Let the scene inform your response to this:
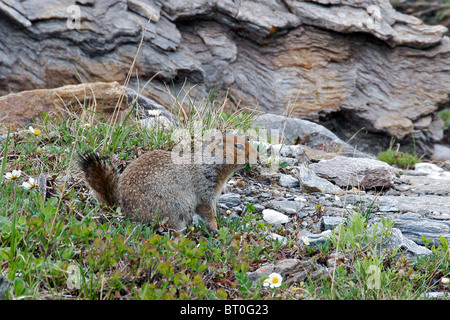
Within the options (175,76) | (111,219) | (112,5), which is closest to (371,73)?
(175,76)

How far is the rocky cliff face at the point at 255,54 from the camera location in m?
9.66

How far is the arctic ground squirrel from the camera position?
4.21 metres

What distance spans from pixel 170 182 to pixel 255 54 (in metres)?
7.45

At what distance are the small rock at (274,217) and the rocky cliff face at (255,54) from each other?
222 inches

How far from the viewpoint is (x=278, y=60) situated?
11.4 metres

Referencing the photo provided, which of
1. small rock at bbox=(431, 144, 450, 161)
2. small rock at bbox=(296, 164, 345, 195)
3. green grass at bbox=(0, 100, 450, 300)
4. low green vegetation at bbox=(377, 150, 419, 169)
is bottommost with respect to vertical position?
small rock at bbox=(431, 144, 450, 161)

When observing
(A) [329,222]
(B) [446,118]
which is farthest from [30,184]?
(B) [446,118]

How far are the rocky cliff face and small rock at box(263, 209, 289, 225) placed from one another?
5645 mm

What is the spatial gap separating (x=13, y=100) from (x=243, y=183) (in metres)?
3.69

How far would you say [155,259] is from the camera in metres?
3.46

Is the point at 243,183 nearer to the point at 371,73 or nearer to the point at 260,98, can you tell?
the point at 260,98

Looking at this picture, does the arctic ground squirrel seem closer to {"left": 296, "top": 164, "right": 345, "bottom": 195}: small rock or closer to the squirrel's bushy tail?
the squirrel's bushy tail

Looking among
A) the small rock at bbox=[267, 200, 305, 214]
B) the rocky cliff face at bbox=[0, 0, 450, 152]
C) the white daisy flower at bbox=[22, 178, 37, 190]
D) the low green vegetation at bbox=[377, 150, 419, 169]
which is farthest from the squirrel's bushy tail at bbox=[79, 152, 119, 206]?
the low green vegetation at bbox=[377, 150, 419, 169]

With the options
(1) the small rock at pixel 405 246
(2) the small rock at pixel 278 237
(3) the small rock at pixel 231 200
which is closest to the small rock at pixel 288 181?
(3) the small rock at pixel 231 200
